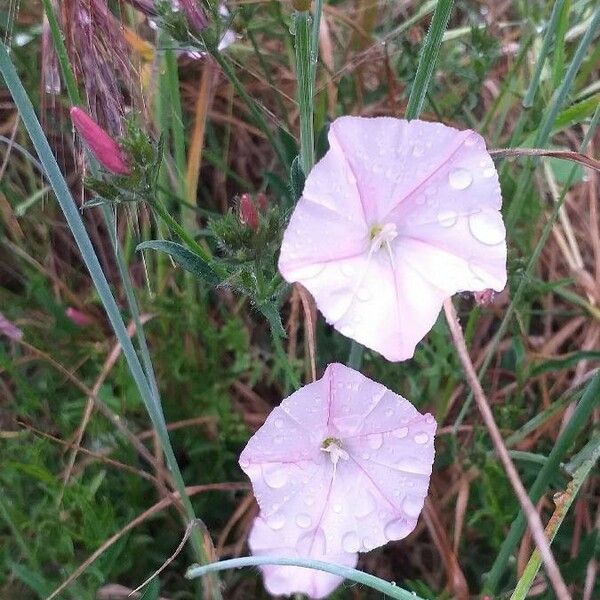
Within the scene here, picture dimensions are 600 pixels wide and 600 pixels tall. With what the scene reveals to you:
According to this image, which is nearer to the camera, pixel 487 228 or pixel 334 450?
pixel 487 228

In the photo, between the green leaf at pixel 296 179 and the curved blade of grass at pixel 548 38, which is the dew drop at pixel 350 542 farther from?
the curved blade of grass at pixel 548 38

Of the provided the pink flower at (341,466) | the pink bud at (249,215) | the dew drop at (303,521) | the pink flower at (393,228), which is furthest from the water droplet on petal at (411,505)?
the pink bud at (249,215)

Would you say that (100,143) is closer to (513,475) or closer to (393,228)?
(393,228)

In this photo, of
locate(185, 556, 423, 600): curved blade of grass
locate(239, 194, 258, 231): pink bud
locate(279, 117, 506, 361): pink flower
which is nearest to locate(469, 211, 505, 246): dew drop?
locate(279, 117, 506, 361): pink flower

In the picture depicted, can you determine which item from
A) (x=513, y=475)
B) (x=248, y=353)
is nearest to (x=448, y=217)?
(x=513, y=475)

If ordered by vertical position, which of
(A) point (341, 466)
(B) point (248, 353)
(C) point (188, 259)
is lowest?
(B) point (248, 353)

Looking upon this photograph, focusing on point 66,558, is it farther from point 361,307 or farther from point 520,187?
point 520,187

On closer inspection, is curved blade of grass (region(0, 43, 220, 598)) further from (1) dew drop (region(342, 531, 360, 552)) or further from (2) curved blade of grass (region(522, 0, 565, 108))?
(2) curved blade of grass (region(522, 0, 565, 108))

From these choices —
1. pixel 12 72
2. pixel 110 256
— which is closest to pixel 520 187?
pixel 12 72
